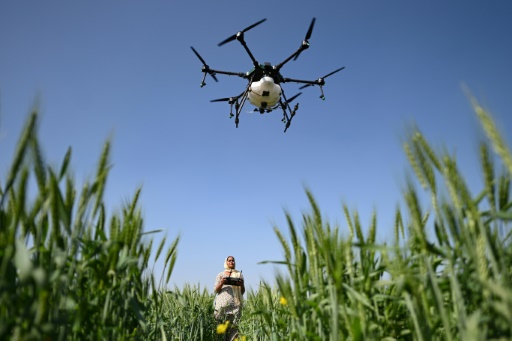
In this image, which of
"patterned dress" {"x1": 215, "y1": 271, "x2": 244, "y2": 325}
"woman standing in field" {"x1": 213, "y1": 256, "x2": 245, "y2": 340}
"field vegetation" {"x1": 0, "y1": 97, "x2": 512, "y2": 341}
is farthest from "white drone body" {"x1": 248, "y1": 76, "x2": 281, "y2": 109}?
"field vegetation" {"x1": 0, "y1": 97, "x2": 512, "y2": 341}

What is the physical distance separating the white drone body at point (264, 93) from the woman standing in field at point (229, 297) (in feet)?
13.1

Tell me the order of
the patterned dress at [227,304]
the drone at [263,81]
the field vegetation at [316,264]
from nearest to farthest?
the field vegetation at [316,264], the patterned dress at [227,304], the drone at [263,81]

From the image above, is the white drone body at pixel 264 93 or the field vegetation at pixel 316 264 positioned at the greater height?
the white drone body at pixel 264 93

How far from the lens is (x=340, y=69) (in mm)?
8961

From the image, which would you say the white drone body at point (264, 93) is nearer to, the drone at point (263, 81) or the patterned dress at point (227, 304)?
the drone at point (263, 81)

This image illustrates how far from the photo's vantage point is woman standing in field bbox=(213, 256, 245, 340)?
546 cm

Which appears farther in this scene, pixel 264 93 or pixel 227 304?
pixel 264 93

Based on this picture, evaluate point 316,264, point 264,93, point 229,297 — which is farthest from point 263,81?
point 316,264

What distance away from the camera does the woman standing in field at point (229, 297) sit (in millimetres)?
5465

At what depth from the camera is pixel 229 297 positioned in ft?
18.1

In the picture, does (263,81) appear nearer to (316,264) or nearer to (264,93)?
(264,93)

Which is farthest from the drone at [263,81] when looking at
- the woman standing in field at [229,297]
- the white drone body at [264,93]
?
the woman standing in field at [229,297]

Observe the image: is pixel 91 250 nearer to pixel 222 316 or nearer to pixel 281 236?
pixel 281 236

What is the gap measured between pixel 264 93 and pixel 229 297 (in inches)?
179
